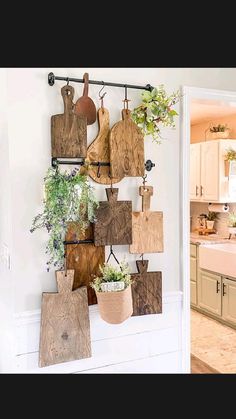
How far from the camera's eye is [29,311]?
1820mm

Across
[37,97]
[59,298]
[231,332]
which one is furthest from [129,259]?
[231,332]

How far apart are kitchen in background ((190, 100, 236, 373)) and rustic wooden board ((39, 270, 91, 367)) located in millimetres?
2022

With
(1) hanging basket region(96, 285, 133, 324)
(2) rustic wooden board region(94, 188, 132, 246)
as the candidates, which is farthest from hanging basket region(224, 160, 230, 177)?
(1) hanging basket region(96, 285, 133, 324)

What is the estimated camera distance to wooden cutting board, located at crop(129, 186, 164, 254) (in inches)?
78.3

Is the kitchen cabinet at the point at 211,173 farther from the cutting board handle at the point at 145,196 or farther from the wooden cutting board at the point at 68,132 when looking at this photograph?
the wooden cutting board at the point at 68,132

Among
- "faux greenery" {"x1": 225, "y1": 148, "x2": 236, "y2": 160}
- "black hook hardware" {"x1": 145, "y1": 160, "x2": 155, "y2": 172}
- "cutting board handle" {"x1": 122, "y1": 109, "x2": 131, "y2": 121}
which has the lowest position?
"black hook hardware" {"x1": 145, "y1": 160, "x2": 155, "y2": 172}

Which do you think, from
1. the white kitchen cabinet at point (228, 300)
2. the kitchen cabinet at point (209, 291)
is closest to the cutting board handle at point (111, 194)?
the white kitchen cabinet at point (228, 300)

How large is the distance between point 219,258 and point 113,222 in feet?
9.04

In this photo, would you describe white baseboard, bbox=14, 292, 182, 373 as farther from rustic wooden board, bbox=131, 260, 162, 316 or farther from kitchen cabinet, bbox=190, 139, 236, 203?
kitchen cabinet, bbox=190, 139, 236, 203

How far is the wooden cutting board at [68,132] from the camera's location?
1.81 metres

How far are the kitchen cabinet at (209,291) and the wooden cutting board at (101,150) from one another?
293 cm

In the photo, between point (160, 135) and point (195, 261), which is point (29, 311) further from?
point (195, 261)

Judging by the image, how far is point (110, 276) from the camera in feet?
6.05

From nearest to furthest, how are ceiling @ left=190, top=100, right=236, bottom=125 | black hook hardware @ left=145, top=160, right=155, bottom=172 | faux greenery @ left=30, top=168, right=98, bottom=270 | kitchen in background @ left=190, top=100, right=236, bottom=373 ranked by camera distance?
faux greenery @ left=30, top=168, right=98, bottom=270
black hook hardware @ left=145, top=160, right=155, bottom=172
kitchen in background @ left=190, top=100, right=236, bottom=373
ceiling @ left=190, top=100, right=236, bottom=125
